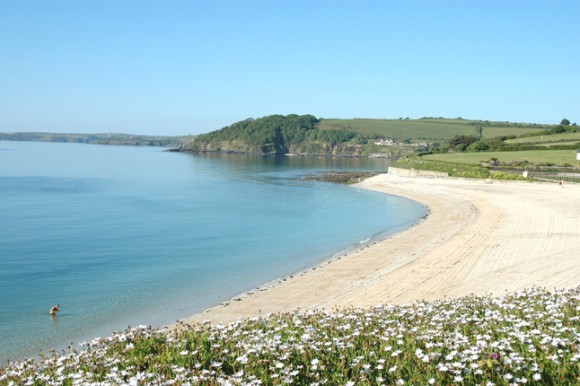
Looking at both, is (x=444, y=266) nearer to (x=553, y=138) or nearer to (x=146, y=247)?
(x=146, y=247)

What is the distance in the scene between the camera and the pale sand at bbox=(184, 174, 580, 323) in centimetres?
1661

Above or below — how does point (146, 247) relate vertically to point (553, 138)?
below

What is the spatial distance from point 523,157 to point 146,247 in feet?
203

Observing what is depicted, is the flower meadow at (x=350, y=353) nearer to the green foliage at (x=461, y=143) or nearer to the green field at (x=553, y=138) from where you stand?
the green field at (x=553, y=138)

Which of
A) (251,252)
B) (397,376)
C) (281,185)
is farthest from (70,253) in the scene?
(281,185)

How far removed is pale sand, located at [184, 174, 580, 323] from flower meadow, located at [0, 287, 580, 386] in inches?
91.8

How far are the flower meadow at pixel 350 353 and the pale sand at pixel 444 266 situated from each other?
2332 mm

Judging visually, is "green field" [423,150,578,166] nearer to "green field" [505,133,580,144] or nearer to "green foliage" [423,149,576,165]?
"green foliage" [423,149,576,165]

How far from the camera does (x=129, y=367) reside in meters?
6.47

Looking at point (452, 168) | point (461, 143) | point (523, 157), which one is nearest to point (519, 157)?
point (523, 157)

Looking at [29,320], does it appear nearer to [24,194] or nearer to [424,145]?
[24,194]

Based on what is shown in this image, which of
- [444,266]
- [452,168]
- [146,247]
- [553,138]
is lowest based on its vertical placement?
[146,247]

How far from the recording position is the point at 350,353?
268 inches

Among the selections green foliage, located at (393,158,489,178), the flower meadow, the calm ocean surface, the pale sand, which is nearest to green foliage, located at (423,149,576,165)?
green foliage, located at (393,158,489,178)
